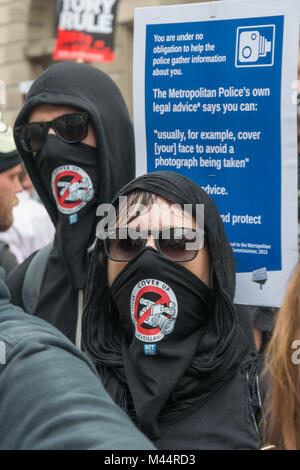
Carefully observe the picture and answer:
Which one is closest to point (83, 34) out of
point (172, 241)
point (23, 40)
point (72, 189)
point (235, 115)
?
point (72, 189)

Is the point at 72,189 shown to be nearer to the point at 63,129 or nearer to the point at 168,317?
the point at 63,129

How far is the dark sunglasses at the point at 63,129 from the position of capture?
2572 millimetres

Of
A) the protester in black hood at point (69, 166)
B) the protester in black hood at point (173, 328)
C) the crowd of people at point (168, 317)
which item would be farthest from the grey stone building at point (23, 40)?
the protester in black hood at point (173, 328)

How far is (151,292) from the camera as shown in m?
1.95

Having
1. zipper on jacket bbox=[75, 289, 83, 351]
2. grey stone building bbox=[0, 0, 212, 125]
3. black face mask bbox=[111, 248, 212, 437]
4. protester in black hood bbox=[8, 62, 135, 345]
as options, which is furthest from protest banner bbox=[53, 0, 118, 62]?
grey stone building bbox=[0, 0, 212, 125]

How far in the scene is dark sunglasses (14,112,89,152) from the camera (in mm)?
2572

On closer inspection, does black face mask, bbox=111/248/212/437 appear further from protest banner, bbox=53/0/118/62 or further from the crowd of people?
protest banner, bbox=53/0/118/62

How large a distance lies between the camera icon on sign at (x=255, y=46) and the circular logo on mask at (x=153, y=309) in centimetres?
85

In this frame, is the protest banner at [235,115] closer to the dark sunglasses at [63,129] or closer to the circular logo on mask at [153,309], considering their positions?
the dark sunglasses at [63,129]

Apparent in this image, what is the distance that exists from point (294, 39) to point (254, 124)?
303 millimetres

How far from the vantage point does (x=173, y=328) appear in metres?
1.93

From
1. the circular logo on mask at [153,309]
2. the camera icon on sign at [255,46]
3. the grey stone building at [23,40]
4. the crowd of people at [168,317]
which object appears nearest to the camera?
the crowd of people at [168,317]

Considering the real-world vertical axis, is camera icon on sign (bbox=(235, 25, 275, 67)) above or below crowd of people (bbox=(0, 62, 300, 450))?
above
